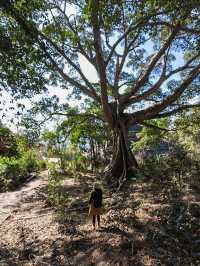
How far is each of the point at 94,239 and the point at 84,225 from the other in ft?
3.83

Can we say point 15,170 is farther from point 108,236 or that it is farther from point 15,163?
point 108,236

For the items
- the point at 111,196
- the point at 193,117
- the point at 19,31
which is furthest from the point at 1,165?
the point at 19,31

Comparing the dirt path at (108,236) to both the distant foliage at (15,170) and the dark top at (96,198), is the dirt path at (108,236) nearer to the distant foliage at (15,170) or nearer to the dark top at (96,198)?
the dark top at (96,198)

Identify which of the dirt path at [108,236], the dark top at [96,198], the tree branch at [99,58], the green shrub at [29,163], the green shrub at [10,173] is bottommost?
the dirt path at [108,236]

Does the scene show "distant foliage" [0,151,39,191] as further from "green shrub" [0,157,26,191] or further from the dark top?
the dark top

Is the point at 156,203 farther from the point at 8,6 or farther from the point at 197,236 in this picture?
the point at 8,6

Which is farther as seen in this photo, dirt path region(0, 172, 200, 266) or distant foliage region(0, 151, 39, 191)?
distant foliage region(0, 151, 39, 191)

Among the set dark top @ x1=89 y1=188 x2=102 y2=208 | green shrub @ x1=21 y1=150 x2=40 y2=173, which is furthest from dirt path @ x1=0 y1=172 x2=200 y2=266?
green shrub @ x1=21 y1=150 x2=40 y2=173

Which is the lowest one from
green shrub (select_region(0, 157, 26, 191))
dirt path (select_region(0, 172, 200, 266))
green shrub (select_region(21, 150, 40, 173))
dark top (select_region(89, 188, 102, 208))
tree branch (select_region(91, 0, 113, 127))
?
dirt path (select_region(0, 172, 200, 266))

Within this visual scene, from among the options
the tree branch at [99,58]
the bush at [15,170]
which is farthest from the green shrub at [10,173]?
the tree branch at [99,58]

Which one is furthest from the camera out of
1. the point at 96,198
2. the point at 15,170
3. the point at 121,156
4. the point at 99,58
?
the point at 15,170

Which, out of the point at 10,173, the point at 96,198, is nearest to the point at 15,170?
the point at 10,173

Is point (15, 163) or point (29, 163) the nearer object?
point (15, 163)

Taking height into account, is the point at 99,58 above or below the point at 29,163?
above
